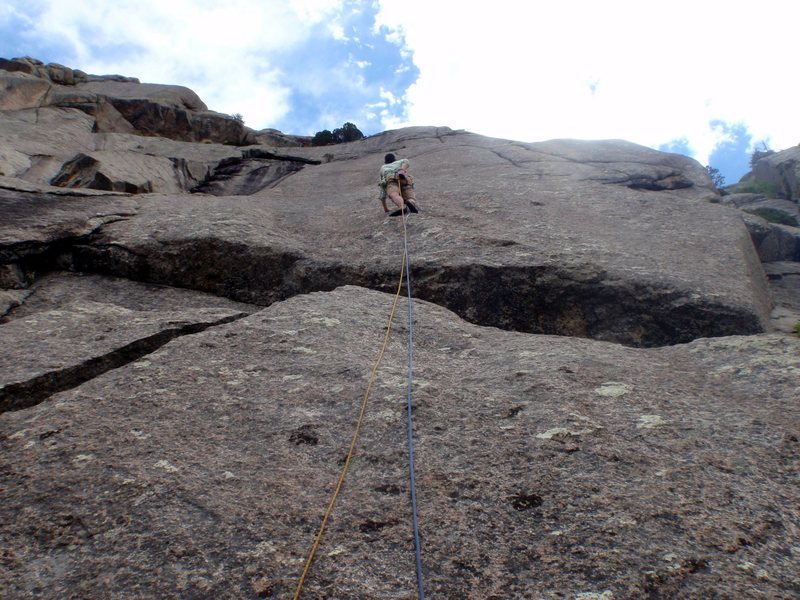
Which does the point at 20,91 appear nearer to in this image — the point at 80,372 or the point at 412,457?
the point at 80,372

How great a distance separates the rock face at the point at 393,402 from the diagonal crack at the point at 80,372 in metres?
0.02

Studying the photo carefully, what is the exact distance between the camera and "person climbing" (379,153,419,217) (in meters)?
9.77

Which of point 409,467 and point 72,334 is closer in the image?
point 409,467

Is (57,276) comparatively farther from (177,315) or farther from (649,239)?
(649,239)

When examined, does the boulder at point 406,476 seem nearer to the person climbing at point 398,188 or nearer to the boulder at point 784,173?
the person climbing at point 398,188

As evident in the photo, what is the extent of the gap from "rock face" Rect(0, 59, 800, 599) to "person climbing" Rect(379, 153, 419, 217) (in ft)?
1.16

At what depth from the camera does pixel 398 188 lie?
10219mm

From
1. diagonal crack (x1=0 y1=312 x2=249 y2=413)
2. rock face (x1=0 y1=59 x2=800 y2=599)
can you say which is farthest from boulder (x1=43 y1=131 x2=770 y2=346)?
diagonal crack (x1=0 y1=312 x2=249 y2=413)

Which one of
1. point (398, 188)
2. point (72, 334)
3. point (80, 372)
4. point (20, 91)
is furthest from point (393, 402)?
point (20, 91)

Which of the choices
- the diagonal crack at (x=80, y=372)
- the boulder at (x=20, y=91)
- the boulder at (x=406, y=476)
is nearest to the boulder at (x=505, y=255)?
the boulder at (x=406, y=476)

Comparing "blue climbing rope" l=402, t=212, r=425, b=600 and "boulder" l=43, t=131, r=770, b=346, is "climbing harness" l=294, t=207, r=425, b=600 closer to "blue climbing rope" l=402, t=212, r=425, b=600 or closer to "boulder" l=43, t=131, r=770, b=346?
"blue climbing rope" l=402, t=212, r=425, b=600

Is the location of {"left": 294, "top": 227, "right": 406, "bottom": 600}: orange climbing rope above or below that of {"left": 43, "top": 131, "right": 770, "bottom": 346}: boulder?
below

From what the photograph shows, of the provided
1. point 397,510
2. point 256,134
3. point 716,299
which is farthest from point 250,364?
point 256,134

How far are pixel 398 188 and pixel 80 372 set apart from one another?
6.33 meters
